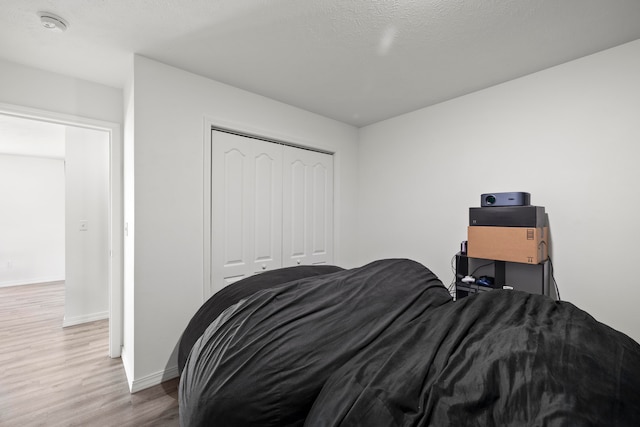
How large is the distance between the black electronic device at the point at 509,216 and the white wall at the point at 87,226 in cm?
412

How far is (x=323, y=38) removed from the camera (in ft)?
6.27

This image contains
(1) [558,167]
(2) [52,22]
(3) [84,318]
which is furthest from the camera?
(3) [84,318]

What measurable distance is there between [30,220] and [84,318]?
3425 millimetres

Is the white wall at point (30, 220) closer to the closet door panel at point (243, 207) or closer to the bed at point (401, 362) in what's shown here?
the closet door panel at point (243, 207)

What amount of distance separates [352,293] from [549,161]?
2219 millimetres

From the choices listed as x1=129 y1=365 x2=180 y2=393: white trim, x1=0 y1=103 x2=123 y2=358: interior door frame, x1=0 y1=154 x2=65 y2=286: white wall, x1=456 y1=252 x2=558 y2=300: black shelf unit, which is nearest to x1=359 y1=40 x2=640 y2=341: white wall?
x1=456 y1=252 x2=558 y2=300: black shelf unit

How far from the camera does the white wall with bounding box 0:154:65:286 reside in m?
5.07

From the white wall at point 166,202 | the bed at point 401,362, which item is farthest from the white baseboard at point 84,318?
the bed at point 401,362

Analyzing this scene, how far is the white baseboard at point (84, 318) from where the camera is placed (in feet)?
10.7

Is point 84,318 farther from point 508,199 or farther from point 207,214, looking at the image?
point 508,199

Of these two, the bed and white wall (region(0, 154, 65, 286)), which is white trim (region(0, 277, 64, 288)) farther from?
the bed

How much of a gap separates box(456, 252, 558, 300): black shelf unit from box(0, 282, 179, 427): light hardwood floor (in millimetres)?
2387

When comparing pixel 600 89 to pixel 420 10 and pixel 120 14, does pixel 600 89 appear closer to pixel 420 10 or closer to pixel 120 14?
pixel 420 10

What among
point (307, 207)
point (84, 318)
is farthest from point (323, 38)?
point (84, 318)
